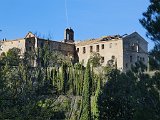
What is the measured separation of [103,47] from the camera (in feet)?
236

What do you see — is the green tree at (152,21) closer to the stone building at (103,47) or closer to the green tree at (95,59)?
the green tree at (95,59)

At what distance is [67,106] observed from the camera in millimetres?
39812

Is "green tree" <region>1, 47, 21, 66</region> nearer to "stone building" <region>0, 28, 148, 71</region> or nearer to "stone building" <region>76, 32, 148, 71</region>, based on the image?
"stone building" <region>0, 28, 148, 71</region>

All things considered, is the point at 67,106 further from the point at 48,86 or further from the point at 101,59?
the point at 101,59

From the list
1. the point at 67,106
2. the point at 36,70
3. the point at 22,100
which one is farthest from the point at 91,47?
the point at 22,100

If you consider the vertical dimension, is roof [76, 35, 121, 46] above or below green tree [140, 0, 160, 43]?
above

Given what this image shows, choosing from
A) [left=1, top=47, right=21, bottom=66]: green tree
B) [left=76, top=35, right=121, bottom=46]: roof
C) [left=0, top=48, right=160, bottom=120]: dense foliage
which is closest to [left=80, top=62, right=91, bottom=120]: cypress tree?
[left=0, top=48, right=160, bottom=120]: dense foliage

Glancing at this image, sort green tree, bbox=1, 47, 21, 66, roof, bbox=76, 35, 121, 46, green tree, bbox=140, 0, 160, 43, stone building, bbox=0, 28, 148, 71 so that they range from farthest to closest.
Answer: roof, bbox=76, 35, 121, 46, stone building, bbox=0, 28, 148, 71, green tree, bbox=1, 47, 21, 66, green tree, bbox=140, 0, 160, 43

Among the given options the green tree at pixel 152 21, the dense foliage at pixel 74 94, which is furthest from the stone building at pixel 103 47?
the green tree at pixel 152 21

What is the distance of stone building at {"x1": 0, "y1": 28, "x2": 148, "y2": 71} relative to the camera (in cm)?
6854

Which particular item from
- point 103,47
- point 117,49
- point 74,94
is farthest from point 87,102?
point 103,47

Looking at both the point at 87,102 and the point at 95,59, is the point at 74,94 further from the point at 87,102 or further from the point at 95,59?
the point at 95,59

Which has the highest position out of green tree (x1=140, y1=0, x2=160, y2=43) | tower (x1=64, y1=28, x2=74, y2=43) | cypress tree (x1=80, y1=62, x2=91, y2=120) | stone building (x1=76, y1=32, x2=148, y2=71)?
tower (x1=64, y1=28, x2=74, y2=43)

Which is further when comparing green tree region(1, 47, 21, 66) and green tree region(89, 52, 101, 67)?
green tree region(89, 52, 101, 67)
